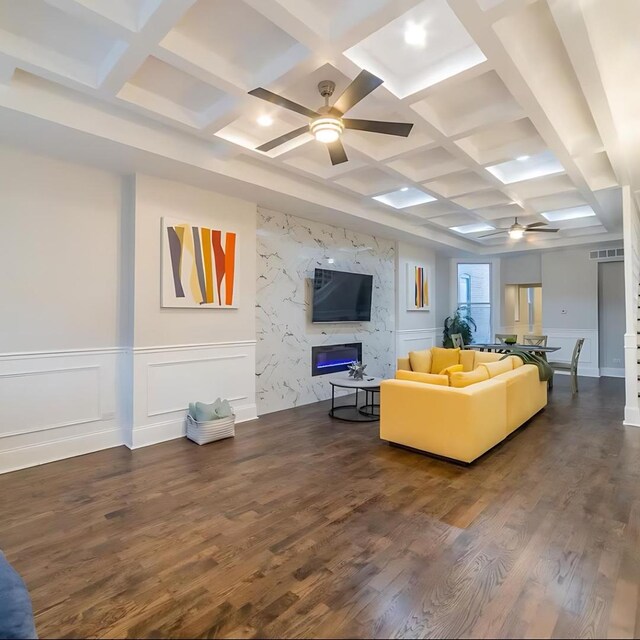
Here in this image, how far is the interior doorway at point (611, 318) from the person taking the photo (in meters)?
8.30

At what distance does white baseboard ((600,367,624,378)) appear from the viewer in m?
8.30

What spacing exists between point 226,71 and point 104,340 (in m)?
2.85

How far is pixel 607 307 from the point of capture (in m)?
8.48

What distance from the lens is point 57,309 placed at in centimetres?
374

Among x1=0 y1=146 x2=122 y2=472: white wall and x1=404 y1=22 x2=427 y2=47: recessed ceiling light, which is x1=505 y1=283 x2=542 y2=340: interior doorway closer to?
x1=404 y1=22 x2=427 y2=47: recessed ceiling light

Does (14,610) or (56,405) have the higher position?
(56,405)

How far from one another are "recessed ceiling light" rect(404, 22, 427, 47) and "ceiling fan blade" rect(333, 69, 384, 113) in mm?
485

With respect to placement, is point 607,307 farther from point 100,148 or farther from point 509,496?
point 100,148

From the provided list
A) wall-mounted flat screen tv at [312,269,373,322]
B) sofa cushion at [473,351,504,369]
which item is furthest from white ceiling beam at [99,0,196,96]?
sofa cushion at [473,351,504,369]

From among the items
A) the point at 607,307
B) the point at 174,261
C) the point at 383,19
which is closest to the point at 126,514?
the point at 174,261

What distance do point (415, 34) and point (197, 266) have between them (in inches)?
121

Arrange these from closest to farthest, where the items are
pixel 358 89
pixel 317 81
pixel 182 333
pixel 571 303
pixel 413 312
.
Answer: pixel 358 89, pixel 317 81, pixel 182 333, pixel 413 312, pixel 571 303

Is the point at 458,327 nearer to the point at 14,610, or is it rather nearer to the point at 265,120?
the point at 265,120

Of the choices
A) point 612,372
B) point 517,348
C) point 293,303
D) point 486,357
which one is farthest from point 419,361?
point 612,372
